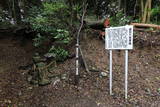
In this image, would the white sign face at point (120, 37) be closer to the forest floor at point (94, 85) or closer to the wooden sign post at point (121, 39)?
the wooden sign post at point (121, 39)

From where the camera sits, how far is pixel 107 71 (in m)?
4.55

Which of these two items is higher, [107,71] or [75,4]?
[75,4]

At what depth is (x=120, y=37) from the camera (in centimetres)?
349

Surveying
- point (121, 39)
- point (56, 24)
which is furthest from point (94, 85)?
point (56, 24)

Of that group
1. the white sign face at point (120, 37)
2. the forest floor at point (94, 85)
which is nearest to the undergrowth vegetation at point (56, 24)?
the forest floor at point (94, 85)

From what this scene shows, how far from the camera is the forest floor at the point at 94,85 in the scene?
363 centimetres

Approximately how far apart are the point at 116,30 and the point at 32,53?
4.41 meters

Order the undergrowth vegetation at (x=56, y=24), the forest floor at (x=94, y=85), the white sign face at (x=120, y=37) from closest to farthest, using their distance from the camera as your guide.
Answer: the white sign face at (x=120, y=37)
the forest floor at (x=94, y=85)
the undergrowth vegetation at (x=56, y=24)

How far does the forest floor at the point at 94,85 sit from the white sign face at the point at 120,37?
3.57 feet

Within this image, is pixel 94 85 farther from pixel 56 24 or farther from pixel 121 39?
pixel 56 24

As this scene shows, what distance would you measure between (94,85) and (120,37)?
1.42 metres

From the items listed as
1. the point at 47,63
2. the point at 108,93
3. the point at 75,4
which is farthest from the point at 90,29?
the point at 108,93

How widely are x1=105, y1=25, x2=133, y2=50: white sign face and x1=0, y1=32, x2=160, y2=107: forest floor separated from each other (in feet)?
3.57

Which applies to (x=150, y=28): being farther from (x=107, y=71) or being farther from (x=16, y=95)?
(x=16, y=95)
